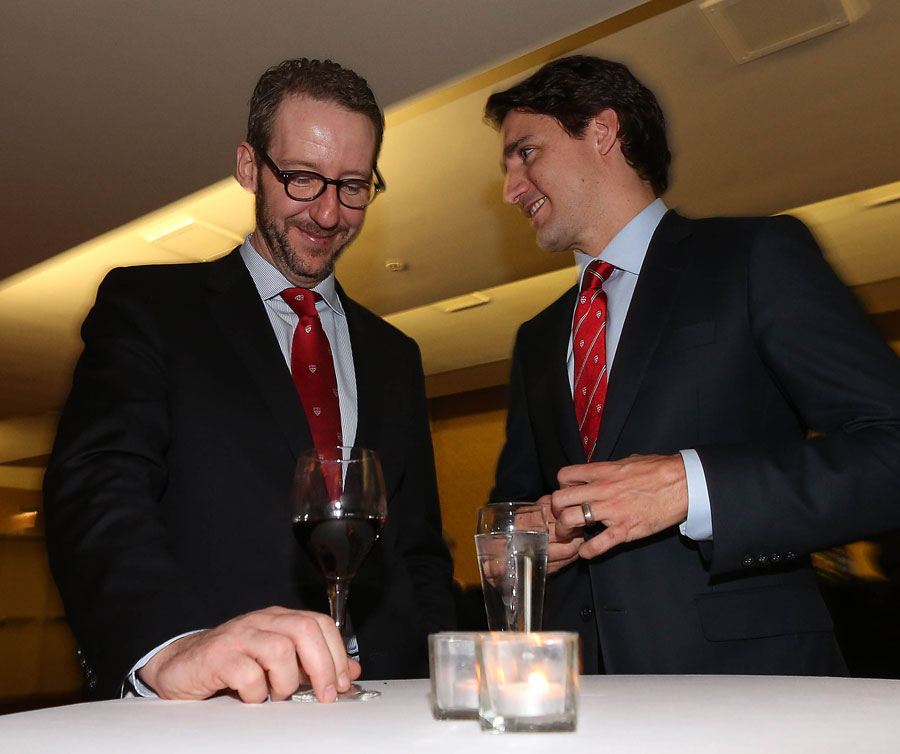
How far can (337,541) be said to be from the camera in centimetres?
106

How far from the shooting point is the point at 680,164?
5.21 metres

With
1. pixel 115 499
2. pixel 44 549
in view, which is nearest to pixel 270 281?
pixel 115 499

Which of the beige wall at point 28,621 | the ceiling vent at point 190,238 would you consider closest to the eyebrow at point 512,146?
the ceiling vent at point 190,238

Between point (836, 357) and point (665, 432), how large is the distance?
0.36m

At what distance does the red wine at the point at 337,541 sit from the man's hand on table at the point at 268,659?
93 millimetres

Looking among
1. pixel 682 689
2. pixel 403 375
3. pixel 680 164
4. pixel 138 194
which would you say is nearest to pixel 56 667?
pixel 138 194

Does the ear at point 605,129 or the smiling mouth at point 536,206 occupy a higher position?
the ear at point 605,129

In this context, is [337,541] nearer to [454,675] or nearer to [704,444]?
[454,675]

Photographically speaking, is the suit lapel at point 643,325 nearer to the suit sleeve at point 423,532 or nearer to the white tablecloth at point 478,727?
the suit sleeve at point 423,532

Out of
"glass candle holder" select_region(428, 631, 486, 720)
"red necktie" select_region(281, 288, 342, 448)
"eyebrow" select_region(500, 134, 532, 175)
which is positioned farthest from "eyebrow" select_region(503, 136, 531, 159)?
"glass candle holder" select_region(428, 631, 486, 720)

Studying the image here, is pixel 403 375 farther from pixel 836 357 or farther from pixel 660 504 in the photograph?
pixel 836 357

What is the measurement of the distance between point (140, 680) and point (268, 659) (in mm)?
317

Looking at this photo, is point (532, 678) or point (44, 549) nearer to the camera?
point (532, 678)

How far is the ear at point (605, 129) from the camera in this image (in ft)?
8.34
